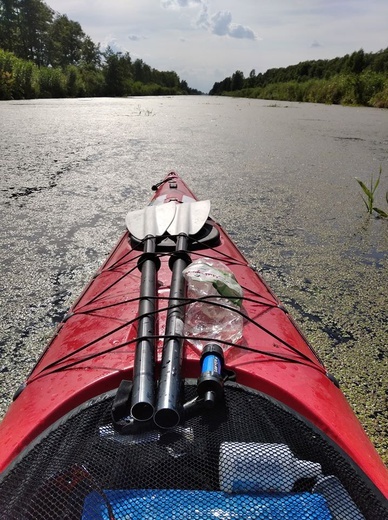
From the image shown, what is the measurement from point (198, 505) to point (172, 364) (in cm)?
23

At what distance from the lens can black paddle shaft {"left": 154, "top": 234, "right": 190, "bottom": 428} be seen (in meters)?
0.69

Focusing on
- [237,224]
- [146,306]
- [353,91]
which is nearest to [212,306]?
[146,306]

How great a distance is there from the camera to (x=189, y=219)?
1.61 m

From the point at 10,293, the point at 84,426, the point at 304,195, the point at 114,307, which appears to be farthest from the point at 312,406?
the point at 304,195

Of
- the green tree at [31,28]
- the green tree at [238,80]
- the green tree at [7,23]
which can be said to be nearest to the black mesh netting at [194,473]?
the green tree at [7,23]

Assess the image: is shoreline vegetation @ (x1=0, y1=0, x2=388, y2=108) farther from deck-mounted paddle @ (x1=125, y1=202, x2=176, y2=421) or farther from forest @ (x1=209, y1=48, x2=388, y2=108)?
deck-mounted paddle @ (x1=125, y1=202, x2=176, y2=421)

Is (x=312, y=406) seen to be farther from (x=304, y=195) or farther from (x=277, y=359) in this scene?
(x=304, y=195)

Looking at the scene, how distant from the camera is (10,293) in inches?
72.8

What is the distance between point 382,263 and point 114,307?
1670mm

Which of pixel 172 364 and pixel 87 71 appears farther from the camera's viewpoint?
pixel 87 71

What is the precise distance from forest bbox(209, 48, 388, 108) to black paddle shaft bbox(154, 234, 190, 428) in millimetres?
13972

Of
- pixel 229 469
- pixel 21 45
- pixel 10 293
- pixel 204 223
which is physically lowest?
pixel 10 293

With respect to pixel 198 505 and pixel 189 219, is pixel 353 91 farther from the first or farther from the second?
pixel 198 505

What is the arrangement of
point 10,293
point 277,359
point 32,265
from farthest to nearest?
point 32,265
point 10,293
point 277,359
